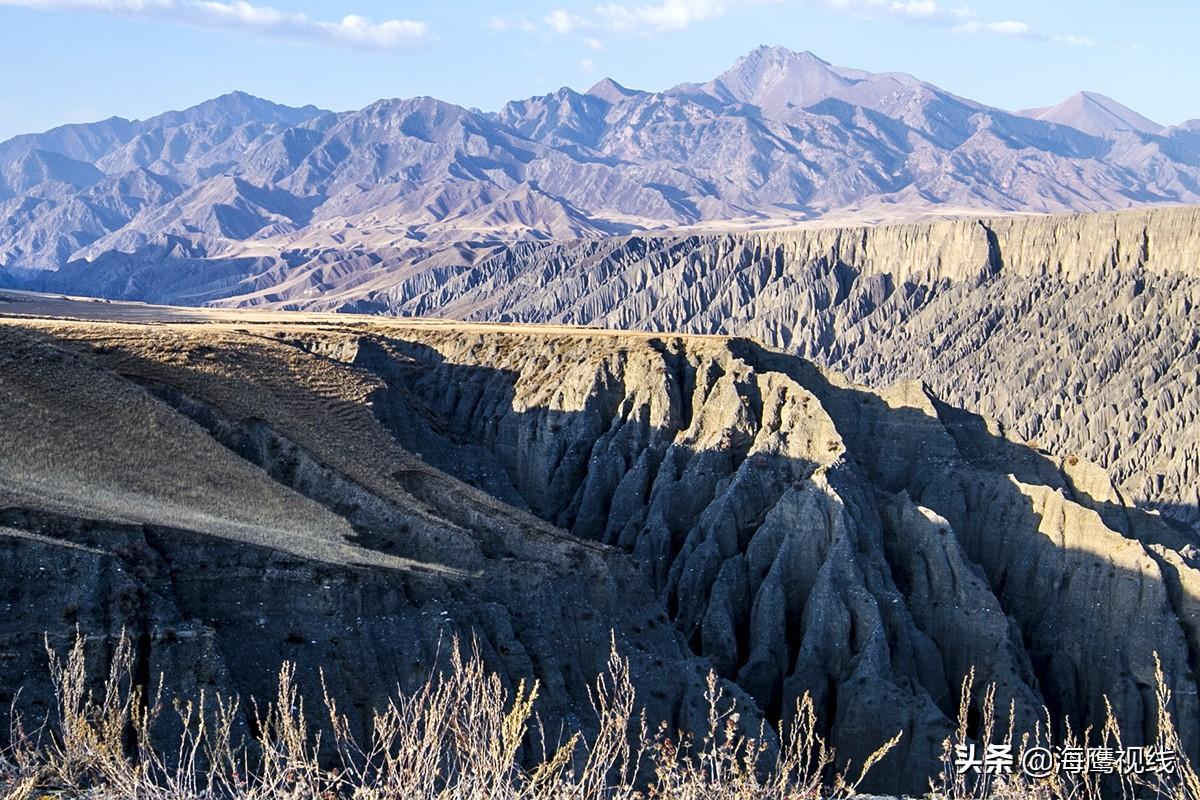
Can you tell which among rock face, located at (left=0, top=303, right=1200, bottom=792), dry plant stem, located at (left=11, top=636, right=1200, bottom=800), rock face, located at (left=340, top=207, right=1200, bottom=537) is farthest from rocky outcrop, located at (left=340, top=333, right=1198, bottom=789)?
rock face, located at (left=340, top=207, right=1200, bottom=537)

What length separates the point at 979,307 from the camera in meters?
126

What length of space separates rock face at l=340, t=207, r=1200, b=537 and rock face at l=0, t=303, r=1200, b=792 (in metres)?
42.7

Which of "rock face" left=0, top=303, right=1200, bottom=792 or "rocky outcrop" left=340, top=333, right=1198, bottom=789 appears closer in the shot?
"rock face" left=0, top=303, right=1200, bottom=792

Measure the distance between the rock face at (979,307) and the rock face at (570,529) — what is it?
42.7m

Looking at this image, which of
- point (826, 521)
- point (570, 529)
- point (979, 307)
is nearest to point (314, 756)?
point (826, 521)

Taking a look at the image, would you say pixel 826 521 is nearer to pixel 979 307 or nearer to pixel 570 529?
pixel 570 529

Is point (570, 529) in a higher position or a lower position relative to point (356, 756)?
lower

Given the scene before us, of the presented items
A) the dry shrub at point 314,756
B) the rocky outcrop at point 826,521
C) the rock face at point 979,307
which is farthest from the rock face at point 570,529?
the rock face at point 979,307

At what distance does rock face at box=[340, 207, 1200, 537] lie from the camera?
317 feet

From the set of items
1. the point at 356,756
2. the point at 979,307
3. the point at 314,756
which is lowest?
the point at 356,756

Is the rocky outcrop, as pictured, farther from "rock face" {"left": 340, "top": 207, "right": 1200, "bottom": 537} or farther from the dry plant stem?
"rock face" {"left": 340, "top": 207, "right": 1200, "bottom": 537}

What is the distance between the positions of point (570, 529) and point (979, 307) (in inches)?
3539

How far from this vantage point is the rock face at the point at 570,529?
79.6 ft

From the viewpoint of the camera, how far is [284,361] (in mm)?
45219
